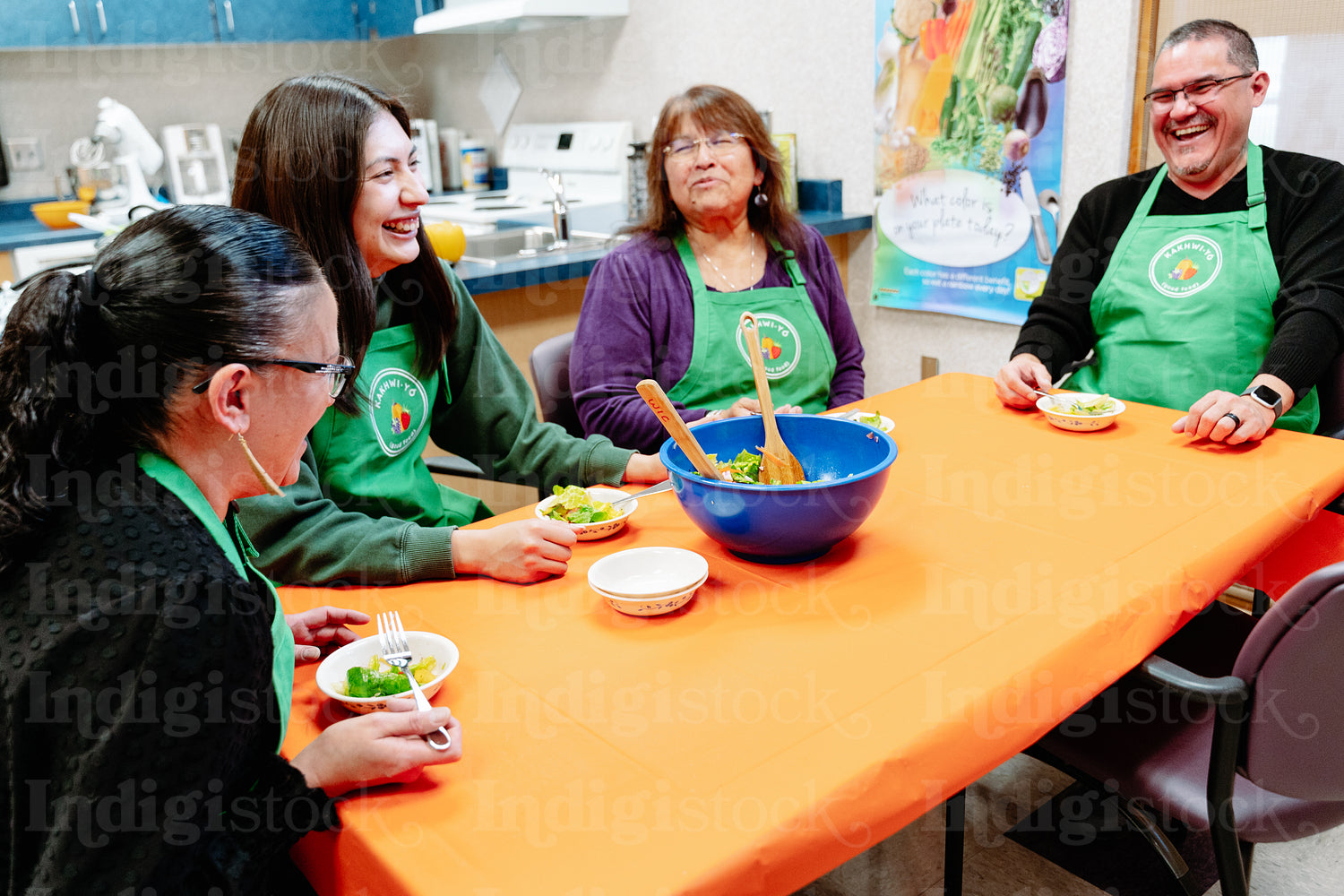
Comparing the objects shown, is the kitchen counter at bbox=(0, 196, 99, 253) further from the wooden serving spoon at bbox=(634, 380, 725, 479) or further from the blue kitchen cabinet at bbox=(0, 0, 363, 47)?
the wooden serving spoon at bbox=(634, 380, 725, 479)

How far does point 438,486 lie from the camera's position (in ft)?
5.50

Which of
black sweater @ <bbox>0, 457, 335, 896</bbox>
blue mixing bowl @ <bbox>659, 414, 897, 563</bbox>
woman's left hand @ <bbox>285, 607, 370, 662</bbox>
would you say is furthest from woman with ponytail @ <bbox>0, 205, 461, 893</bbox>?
blue mixing bowl @ <bbox>659, 414, 897, 563</bbox>

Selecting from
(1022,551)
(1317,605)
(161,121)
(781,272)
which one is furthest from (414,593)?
(161,121)

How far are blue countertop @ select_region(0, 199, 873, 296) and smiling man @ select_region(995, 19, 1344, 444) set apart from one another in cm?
115

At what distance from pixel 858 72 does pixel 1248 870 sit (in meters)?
2.66

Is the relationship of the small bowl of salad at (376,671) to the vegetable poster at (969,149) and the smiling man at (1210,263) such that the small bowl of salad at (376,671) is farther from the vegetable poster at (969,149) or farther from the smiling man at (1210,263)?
the vegetable poster at (969,149)

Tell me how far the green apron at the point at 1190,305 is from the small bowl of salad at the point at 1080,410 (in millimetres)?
386

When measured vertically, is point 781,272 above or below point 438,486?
above

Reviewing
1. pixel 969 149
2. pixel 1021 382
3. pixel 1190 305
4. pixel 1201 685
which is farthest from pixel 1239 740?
pixel 969 149

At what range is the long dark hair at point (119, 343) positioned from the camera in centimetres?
78

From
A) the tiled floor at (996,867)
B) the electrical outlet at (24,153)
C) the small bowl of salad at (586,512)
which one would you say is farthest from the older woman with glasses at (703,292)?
the electrical outlet at (24,153)

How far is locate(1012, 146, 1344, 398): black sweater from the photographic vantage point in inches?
72.1

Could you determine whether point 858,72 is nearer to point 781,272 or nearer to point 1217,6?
point 1217,6

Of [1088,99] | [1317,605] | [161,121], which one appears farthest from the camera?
[161,121]
